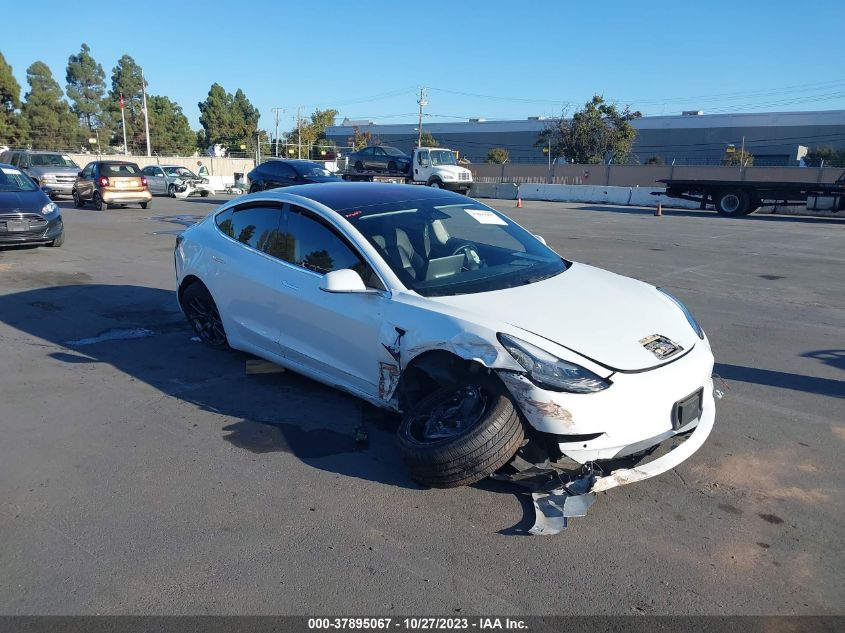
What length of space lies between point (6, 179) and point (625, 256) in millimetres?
11709

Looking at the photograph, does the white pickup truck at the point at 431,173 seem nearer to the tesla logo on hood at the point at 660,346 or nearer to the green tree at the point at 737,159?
the tesla logo on hood at the point at 660,346

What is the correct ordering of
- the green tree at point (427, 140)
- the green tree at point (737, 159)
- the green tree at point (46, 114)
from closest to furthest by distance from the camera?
the green tree at point (737, 159)
the green tree at point (46, 114)
the green tree at point (427, 140)

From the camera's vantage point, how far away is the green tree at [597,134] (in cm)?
5706

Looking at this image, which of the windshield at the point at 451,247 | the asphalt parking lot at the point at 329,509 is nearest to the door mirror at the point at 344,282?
the windshield at the point at 451,247

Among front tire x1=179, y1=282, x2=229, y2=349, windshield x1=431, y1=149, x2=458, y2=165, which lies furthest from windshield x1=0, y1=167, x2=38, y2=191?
windshield x1=431, y1=149, x2=458, y2=165

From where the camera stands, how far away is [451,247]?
4.87 m

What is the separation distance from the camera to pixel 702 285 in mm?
9992

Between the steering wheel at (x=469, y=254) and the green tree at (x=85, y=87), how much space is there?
92.6 metres

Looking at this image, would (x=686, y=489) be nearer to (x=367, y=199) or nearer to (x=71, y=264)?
(x=367, y=199)

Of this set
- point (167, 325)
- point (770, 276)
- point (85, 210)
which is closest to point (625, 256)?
point (770, 276)

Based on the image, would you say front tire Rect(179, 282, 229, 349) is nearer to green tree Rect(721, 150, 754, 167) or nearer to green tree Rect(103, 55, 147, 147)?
green tree Rect(721, 150, 754, 167)

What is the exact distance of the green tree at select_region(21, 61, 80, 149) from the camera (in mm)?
66000

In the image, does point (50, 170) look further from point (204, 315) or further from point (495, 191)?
point (204, 315)

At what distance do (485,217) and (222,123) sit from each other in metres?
88.8
